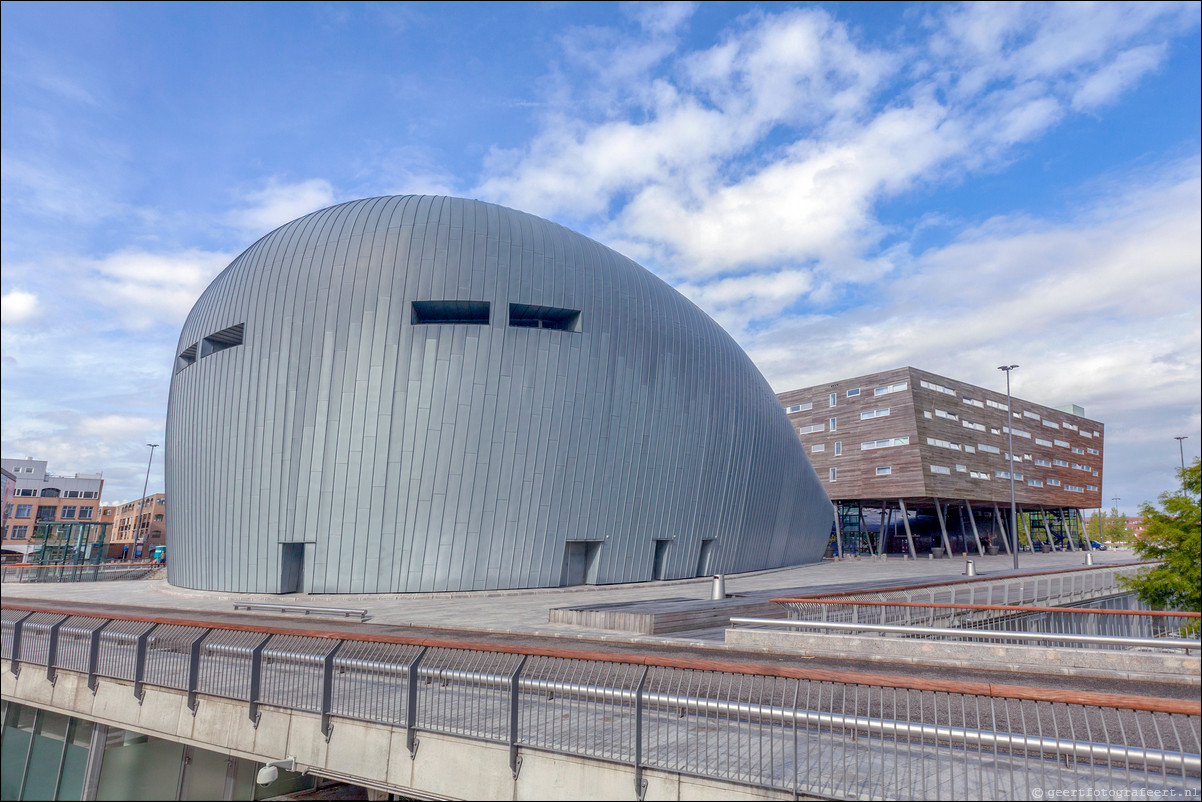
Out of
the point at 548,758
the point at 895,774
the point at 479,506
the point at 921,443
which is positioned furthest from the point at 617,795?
the point at 921,443

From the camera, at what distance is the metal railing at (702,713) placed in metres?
5.34

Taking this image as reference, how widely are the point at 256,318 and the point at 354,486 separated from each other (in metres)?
8.08

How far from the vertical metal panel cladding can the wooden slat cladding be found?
95.0ft

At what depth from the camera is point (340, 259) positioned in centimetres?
2548

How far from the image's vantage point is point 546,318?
27.2 metres

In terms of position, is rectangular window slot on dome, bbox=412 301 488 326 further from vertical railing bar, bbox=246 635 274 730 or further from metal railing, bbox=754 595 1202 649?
vertical railing bar, bbox=246 635 274 730

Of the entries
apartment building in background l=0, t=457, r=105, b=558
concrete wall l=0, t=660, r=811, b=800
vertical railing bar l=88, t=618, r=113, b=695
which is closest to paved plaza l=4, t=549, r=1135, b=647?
concrete wall l=0, t=660, r=811, b=800

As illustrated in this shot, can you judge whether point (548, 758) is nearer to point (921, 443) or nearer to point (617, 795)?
point (617, 795)

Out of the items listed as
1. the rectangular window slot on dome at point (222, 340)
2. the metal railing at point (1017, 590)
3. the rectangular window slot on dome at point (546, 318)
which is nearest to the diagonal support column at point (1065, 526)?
the metal railing at point (1017, 590)

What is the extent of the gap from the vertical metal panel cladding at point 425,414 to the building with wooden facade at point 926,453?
93.5ft

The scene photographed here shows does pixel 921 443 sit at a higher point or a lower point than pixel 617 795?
higher

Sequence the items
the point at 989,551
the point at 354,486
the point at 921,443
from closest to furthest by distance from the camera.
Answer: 1. the point at 354,486
2. the point at 921,443
3. the point at 989,551

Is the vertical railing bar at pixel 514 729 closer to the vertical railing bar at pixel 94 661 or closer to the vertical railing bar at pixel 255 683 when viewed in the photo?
the vertical railing bar at pixel 255 683

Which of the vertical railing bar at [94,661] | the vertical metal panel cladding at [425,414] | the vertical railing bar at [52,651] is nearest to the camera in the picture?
the vertical railing bar at [94,661]
